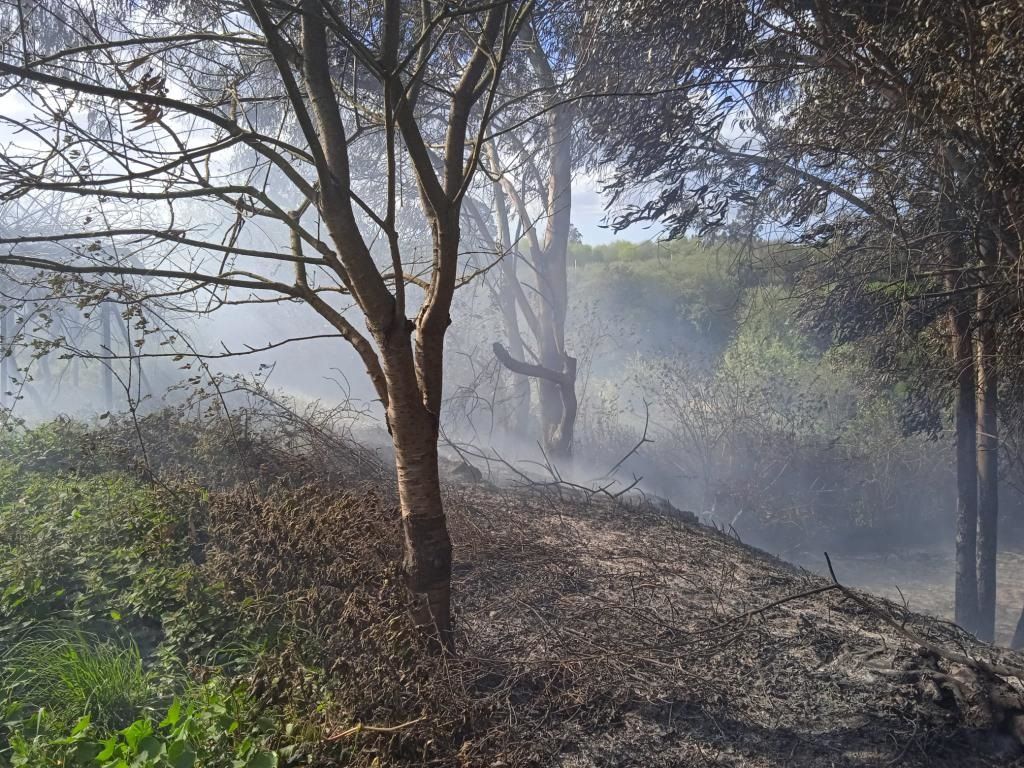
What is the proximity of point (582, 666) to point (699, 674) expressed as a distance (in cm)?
67

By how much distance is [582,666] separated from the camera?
3770 millimetres

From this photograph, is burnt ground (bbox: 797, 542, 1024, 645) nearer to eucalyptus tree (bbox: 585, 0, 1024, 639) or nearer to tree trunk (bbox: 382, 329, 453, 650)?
eucalyptus tree (bbox: 585, 0, 1024, 639)

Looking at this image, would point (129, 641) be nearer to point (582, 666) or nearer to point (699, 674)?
point (582, 666)

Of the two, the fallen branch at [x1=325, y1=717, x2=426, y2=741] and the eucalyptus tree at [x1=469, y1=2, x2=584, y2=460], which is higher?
the eucalyptus tree at [x1=469, y1=2, x2=584, y2=460]

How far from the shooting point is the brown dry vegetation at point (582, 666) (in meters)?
3.22

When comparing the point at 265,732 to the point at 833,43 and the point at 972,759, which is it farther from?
the point at 833,43

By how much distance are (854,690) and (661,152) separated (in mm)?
5867

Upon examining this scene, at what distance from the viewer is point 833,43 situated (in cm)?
524

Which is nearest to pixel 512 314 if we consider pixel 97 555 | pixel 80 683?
pixel 97 555

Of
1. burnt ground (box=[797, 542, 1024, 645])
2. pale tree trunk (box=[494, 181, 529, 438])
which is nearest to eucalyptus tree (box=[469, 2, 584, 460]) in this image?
pale tree trunk (box=[494, 181, 529, 438])

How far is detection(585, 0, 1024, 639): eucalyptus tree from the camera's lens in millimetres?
4594

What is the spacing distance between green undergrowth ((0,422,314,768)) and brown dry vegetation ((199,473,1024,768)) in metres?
0.16

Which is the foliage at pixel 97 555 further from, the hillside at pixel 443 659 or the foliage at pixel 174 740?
the foliage at pixel 174 740

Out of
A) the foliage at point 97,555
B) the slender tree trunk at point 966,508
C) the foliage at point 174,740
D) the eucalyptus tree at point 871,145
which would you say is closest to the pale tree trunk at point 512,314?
the eucalyptus tree at point 871,145
